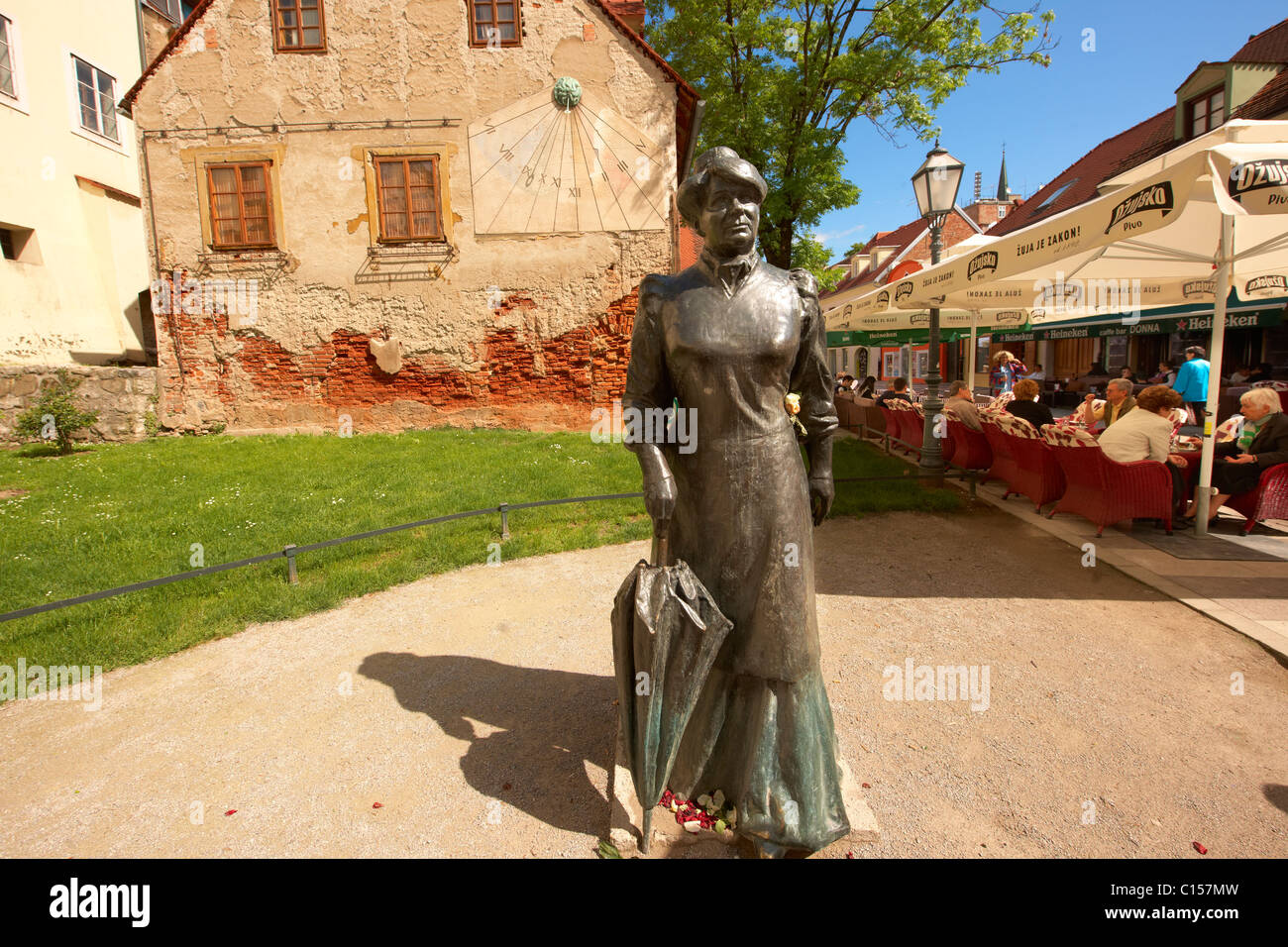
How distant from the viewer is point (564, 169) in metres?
12.8

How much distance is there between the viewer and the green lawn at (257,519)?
15.4ft

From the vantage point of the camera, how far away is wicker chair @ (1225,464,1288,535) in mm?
5941

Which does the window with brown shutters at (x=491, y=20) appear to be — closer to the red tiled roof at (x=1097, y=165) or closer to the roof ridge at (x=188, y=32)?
the roof ridge at (x=188, y=32)

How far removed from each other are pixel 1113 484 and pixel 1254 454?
1364mm

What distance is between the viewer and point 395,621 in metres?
4.74

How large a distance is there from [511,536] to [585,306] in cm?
772

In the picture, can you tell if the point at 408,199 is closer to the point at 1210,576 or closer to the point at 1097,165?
the point at 1210,576

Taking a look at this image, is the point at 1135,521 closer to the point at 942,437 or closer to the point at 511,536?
the point at 942,437

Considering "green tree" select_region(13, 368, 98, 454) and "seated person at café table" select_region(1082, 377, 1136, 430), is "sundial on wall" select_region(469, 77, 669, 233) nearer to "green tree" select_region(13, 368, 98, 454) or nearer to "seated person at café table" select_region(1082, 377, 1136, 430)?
"green tree" select_region(13, 368, 98, 454)

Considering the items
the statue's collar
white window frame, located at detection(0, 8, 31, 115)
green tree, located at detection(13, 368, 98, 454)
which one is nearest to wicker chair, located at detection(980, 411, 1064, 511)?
the statue's collar

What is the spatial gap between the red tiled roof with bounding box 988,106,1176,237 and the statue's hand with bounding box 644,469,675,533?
21265mm

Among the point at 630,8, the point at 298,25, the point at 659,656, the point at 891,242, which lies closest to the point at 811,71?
the point at 630,8

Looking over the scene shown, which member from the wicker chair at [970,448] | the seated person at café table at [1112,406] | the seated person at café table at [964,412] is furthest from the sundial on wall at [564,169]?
the seated person at café table at [1112,406]

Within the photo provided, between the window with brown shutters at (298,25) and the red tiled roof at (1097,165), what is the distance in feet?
60.7
